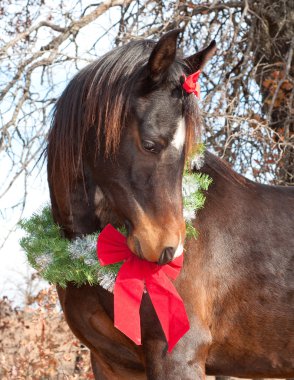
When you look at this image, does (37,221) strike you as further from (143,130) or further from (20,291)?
(20,291)

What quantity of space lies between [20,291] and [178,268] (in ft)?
12.9

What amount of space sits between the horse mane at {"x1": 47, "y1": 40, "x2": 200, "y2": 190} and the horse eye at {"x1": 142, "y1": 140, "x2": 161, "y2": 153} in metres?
0.13

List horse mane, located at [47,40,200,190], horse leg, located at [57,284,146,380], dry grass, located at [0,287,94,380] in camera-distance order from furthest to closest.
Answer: dry grass, located at [0,287,94,380]
horse leg, located at [57,284,146,380]
horse mane, located at [47,40,200,190]

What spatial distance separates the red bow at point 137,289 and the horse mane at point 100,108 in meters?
0.34

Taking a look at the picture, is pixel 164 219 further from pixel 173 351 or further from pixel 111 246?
pixel 173 351

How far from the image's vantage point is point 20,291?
6.33 metres

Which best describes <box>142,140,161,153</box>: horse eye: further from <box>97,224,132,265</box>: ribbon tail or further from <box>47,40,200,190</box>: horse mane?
<box>97,224,132,265</box>: ribbon tail

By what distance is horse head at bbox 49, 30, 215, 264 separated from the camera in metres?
2.50

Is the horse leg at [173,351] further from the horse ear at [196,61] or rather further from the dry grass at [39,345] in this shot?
the dry grass at [39,345]

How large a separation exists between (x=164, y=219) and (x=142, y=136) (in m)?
0.34

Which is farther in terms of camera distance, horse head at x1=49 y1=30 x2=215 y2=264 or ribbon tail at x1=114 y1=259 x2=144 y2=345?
ribbon tail at x1=114 y1=259 x2=144 y2=345

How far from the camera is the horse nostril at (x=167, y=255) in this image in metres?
2.47

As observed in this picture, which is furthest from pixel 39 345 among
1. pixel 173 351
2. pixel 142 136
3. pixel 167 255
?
pixel 142 136

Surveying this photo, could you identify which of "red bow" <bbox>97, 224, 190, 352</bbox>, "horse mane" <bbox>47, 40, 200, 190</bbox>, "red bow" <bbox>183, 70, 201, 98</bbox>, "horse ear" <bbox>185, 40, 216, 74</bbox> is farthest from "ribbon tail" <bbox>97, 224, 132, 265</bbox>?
"horse ear" <bbox>185, 40, 216, 74</bbox>
